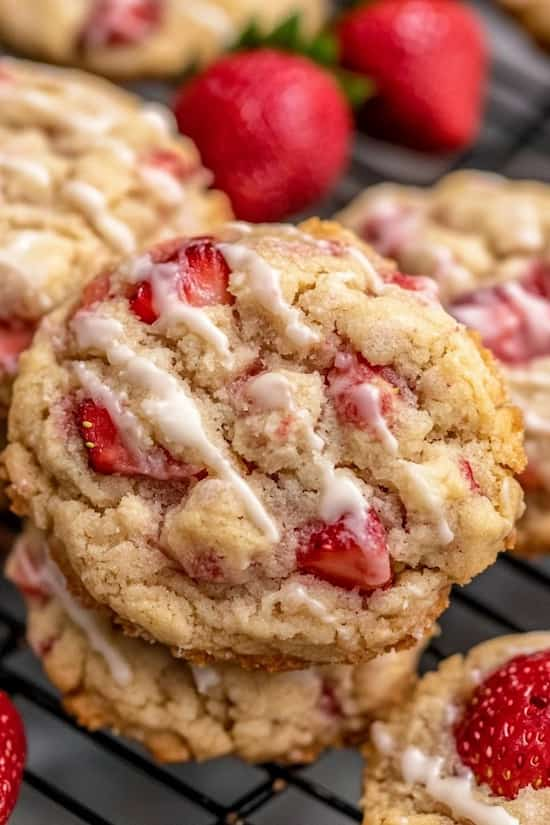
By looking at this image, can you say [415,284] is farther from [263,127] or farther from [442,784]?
[263,127]

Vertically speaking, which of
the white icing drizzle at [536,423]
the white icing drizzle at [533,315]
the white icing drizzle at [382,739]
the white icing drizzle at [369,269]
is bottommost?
the white icing drizzle at [382,739]

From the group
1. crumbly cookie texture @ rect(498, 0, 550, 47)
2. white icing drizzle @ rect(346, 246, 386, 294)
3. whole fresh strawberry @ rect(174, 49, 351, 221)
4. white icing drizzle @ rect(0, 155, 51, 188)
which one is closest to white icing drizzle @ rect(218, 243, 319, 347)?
white icing drizzle @ rect(346, 246, 386, 294)

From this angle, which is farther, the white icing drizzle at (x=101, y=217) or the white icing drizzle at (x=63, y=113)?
the white icing drizzle at (x=63, y=113)

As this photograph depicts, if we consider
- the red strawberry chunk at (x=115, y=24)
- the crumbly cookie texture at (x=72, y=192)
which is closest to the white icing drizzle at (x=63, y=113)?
the crumbly cookie texture at (x=72, y=192)

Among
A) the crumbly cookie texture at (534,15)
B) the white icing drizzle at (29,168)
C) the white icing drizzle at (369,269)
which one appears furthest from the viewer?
the crumbly cookie texture at (534,15)

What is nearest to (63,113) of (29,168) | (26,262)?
(29,168)

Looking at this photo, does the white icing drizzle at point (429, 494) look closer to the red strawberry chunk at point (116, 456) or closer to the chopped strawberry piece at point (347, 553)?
the chopped strawberry piece at point (347, 553)

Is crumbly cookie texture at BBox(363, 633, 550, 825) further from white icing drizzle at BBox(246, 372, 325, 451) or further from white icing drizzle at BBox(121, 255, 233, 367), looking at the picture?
white icing drizzle at BBox(121, 255, 233, 367)
